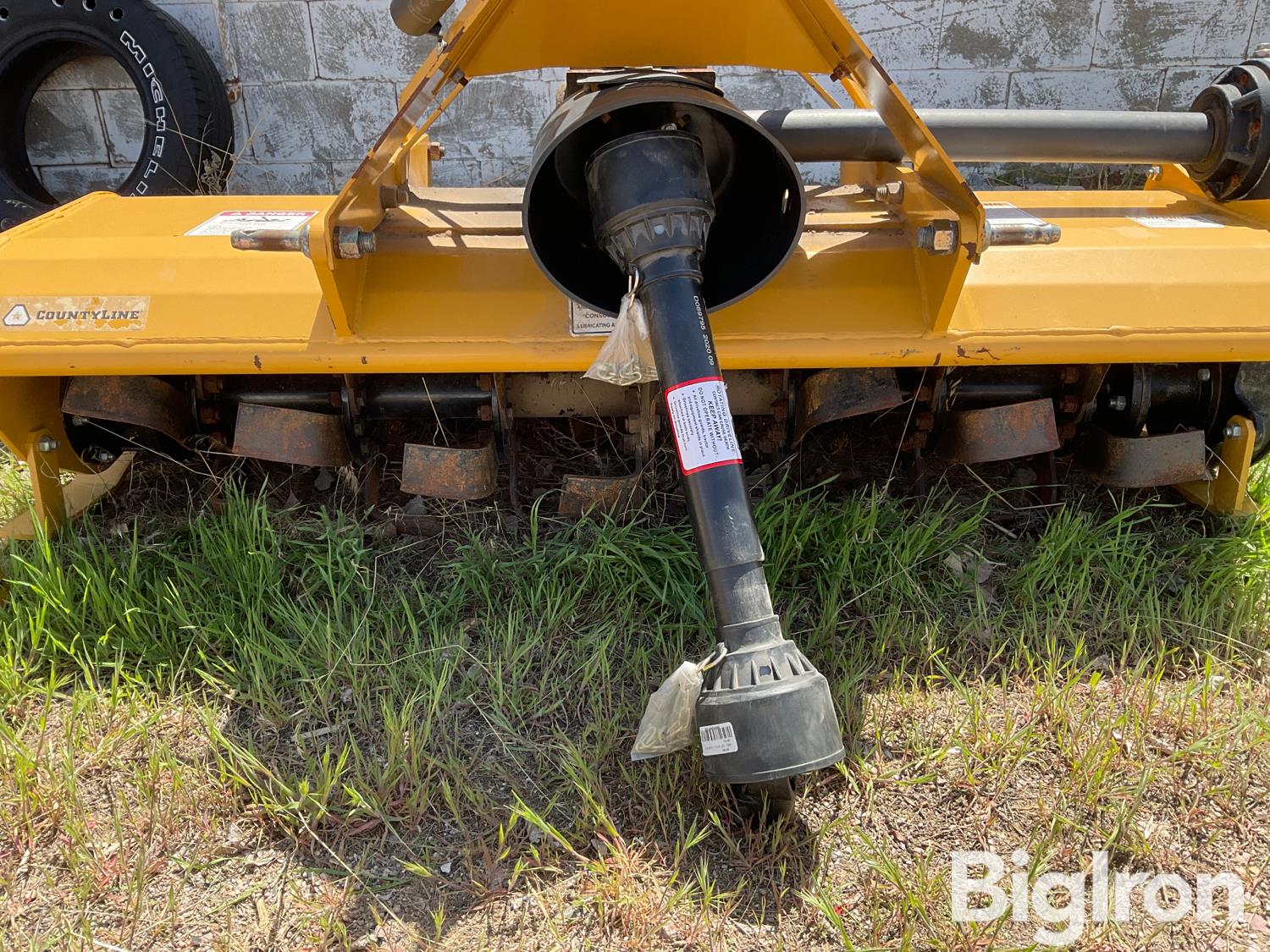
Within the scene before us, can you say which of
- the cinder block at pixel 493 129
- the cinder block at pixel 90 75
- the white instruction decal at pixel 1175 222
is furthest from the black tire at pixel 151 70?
the white instruction decal at pixel 1175 222

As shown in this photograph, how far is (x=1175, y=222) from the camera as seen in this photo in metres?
2.35

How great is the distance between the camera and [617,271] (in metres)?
2.00

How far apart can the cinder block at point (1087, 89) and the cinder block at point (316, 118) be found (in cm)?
Result: 248

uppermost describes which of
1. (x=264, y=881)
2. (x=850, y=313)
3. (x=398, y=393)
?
(x=850, y=313)

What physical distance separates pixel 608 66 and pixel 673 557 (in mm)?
1064

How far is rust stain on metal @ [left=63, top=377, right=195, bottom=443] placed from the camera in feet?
6.98

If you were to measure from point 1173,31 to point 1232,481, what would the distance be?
280cm

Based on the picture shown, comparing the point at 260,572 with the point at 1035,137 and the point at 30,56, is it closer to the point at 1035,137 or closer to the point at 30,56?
the point at 1035,137

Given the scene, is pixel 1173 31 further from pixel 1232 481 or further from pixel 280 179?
pixel 280 179

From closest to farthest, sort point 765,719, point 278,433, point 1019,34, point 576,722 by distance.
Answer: point 765,719 < point 576,722 < point 278,433 < point 1019,34

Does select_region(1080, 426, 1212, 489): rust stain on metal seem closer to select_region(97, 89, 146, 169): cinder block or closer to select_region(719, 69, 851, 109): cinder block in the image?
select_region(719, 69, 851, 109): cinder block

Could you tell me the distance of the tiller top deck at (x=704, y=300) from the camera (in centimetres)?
167

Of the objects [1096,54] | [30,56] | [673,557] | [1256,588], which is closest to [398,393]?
[673,557]

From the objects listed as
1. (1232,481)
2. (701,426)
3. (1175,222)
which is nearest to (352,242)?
(701,426)
